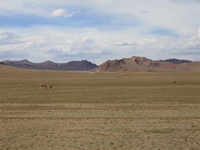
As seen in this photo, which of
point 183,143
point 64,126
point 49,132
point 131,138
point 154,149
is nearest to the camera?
point 154,149

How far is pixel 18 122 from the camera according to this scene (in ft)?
48.2

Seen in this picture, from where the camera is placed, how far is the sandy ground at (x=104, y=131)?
10094mm

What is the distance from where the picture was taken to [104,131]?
12305 millimetres

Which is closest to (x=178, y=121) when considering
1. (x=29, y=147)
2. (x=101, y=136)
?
(x=101, y=136)

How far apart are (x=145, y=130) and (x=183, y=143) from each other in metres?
2.36

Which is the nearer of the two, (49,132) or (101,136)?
(101,136)

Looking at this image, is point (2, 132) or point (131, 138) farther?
point (2, 132)

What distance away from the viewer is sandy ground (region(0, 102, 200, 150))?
1009cm

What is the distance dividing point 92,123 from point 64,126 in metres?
1.53

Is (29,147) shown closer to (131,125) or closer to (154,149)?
(154,149)

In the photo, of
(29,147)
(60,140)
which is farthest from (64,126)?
(29,147)

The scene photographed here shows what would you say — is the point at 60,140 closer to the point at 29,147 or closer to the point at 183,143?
the point at 29,147

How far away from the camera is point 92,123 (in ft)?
46.8

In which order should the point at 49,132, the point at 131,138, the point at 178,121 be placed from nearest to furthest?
the point at 131,138, the point at 49,132, the point at 178,121
